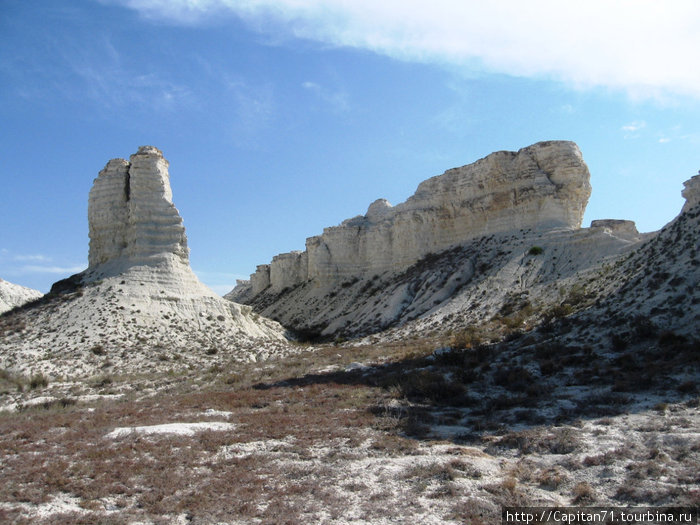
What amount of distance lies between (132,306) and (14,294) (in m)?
20.2

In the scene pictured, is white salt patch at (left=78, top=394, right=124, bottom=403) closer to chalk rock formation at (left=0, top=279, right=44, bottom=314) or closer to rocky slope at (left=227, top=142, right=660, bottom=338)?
rocky slope at (left=227, top=142, right=660, bottom=338)

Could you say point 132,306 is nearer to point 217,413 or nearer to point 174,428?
point 217,413

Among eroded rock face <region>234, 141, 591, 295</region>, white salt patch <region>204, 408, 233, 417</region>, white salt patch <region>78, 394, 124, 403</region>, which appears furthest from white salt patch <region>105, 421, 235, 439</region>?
eroded rock face <region>234, 141, 591, 295</region>

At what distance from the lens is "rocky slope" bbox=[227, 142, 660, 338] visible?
34750 millimetres

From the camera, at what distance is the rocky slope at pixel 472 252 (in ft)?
114

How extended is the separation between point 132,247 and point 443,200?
30177mm

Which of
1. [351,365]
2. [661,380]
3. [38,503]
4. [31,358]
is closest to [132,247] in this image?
[31,358]

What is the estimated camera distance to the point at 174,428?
11523 millimetres

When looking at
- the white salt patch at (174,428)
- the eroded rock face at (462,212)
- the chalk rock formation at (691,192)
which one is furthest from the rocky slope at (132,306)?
the chalk rock formation at (691,192)

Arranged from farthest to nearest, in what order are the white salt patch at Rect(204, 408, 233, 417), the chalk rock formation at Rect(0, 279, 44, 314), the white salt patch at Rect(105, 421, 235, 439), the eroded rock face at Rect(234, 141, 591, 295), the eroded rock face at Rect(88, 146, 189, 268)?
the eroded rock face at Rect(234, 141, 591, 295) → the chalk rock formation at Rect(0, 279, 44, 314) → the eroded rock face at Rect(88, 146, 189, 268) → the white salt patch at Rect(204, 408, 233, 417) → the white salt patch at Rect(105, 421, 235, 439)

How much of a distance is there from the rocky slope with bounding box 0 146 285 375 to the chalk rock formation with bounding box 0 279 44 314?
11.6 m

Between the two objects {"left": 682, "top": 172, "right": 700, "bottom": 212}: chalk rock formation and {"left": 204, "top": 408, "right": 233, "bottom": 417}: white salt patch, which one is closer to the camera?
{"left": 204, "top": 408, "right": 233, "bottom": 417}: white salt patch

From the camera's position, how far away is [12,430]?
11.8 metres

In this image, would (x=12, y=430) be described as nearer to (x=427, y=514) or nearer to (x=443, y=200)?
(x=427, y=514)
